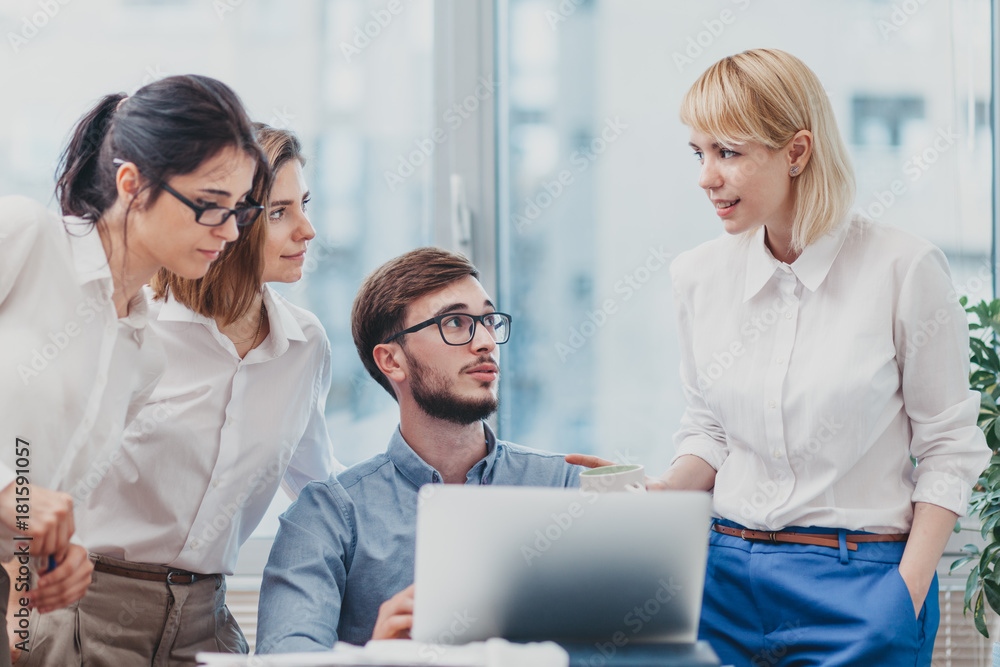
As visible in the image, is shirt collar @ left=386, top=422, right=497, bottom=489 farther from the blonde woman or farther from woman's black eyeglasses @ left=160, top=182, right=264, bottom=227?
woman's black eyeglasses @ left=160, top=182, right=264, bottom=227

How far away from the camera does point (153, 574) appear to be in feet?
5.68

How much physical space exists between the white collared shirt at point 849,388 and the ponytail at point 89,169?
1.13 metres

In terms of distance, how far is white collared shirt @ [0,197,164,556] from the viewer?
4.08 ft

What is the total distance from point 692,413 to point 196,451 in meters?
1.03

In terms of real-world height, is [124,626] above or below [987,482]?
below
